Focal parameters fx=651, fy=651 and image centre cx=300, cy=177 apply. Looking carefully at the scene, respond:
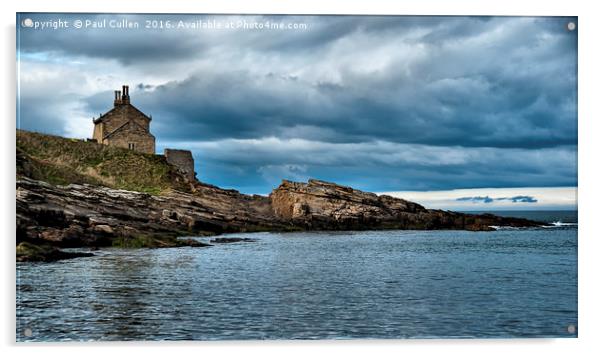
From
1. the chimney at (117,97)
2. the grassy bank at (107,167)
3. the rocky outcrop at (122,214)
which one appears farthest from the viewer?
the grassy bank at (107,167)

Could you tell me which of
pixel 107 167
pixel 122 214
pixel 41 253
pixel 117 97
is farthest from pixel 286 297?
pixel 107 167

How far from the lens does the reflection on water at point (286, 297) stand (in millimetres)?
13346

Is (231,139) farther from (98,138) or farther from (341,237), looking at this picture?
(341,237)

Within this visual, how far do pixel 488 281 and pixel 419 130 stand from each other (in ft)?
17.6

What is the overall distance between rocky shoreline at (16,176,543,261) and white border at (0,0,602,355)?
7.59 feet

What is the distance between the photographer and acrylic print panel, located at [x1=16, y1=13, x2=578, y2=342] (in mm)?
13992

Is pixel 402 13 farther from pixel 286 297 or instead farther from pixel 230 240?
pixel 230 240

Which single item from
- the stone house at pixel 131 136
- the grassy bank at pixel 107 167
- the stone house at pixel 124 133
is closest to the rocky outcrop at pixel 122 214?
the grassy bank at pixel 107 167

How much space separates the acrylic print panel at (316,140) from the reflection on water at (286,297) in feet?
0.20

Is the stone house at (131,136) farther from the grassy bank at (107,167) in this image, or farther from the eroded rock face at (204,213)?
the eroded rock face at (204,213)

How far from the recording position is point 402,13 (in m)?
14.1

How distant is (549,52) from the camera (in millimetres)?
14617

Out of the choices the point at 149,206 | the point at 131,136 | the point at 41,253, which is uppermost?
the point at 131,136

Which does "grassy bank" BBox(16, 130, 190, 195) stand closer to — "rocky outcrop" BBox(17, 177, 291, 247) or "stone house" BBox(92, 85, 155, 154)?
"stone house" BBox(92, 85, 155, 154)
